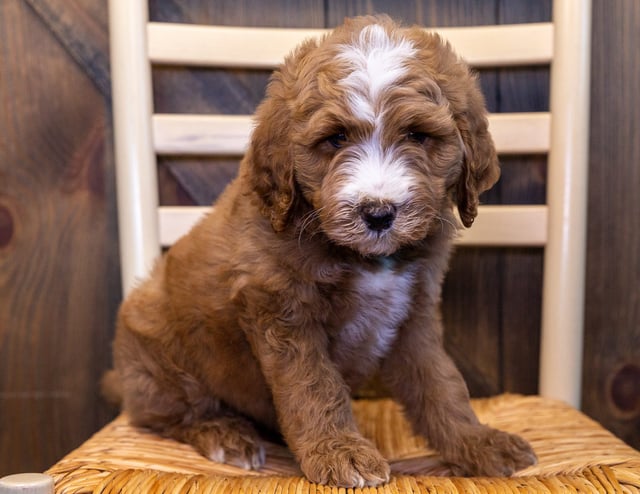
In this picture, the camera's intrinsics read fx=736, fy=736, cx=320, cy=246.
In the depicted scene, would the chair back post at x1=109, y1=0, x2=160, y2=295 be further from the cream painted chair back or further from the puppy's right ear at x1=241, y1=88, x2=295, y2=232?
the puppy's right ear at x1=241, y1=88, x2=295, y2=232

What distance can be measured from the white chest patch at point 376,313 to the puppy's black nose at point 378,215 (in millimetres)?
225

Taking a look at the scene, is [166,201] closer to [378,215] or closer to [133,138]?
[133,138]

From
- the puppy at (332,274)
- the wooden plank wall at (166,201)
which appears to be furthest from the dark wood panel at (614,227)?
the puppy at (332,274)

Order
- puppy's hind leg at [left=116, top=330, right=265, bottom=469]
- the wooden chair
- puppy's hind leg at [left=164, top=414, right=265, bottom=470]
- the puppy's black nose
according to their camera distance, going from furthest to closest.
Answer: the wooden chair, puppy's hind leg at [left=116, top=330, right=265, bottom=469], puppy's hind leg at [left=164, top=414, right=265, bottom=470], the puppy's black nose

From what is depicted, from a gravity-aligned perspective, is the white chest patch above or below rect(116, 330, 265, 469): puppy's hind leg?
above

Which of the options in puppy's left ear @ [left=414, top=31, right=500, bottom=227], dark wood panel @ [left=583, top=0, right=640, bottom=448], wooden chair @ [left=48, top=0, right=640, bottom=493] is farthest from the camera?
dark wood panel @ [left=583, top=0, right=640, bottom=448]

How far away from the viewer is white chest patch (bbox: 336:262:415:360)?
1.54 meters

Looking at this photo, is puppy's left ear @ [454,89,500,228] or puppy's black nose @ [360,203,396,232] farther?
puppy's left ear @ [454,89,500,228]

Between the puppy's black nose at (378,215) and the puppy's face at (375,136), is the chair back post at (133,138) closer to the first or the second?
the puppy's face at (375,136)

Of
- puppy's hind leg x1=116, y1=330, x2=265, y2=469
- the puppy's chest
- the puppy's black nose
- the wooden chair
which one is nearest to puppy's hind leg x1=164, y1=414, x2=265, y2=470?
puppy's hind leg x1=116, y1=330, x2=265, y2=469

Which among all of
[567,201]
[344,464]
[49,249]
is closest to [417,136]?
[344,464]

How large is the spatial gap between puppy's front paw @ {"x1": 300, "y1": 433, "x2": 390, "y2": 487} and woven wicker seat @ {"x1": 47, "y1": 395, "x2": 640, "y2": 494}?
34mm

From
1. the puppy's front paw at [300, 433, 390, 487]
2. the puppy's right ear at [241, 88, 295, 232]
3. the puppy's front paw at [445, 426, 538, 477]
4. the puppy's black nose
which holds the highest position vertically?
the puppy's right ear at [241, 88, 295, 232]

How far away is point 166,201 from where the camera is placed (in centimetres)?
233
